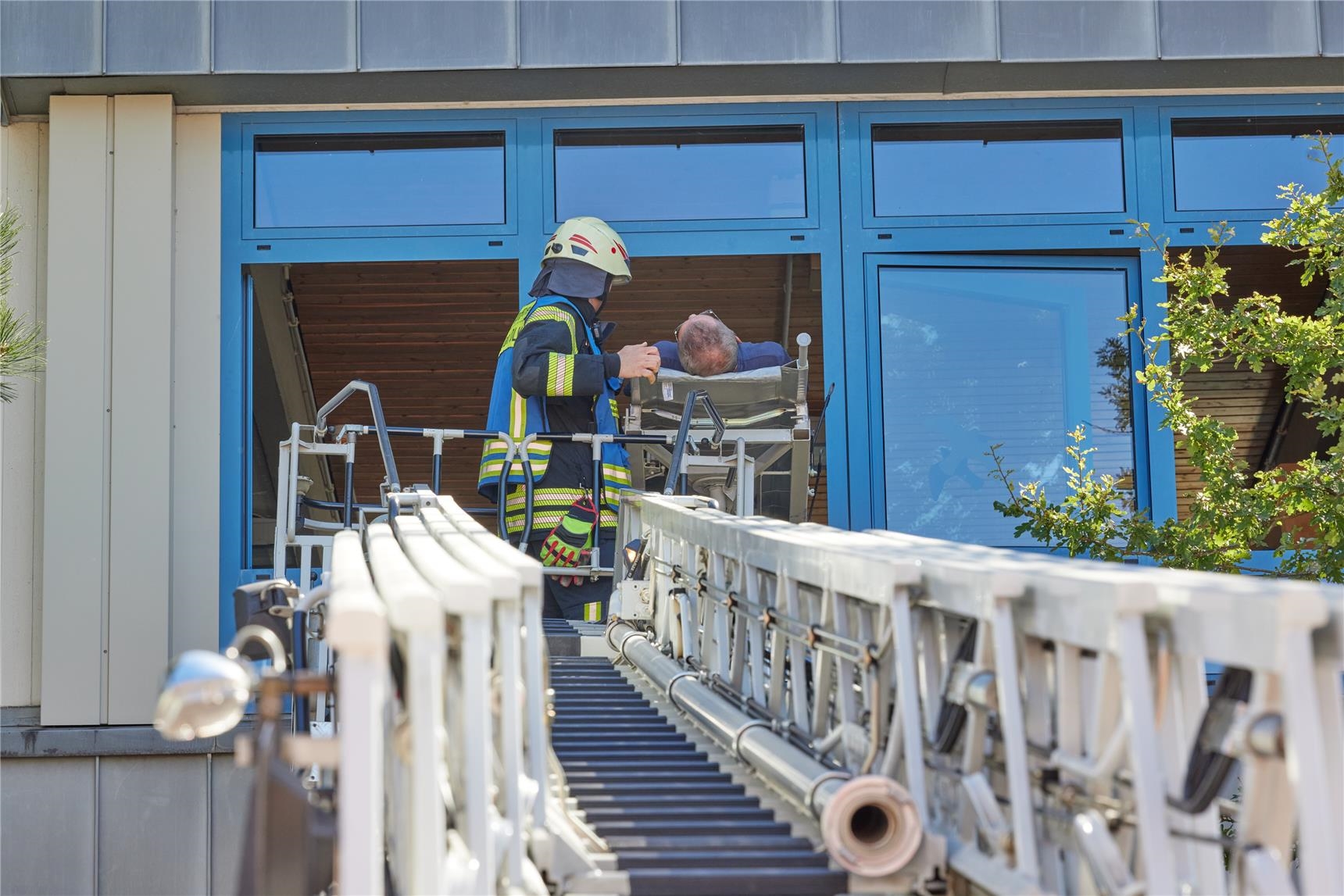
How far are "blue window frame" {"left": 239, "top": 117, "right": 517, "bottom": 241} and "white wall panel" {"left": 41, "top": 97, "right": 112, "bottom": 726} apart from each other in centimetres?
93

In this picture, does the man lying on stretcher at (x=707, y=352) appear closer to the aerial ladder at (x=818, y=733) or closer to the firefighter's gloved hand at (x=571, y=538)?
the firefighter's gloved hand at (x=571, y=538)

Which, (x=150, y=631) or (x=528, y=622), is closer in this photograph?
(x=528, y=622)

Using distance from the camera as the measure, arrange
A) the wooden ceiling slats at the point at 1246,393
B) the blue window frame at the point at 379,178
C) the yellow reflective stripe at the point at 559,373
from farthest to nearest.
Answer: the wooden ceiling slats at the point at 1246,393 < the blue window frame at the point at 379,178 < the yellow reflective stripe at the point at 559,373

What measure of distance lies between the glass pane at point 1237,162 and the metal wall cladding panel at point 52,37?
657 cm

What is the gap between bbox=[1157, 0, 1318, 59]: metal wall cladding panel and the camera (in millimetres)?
9734

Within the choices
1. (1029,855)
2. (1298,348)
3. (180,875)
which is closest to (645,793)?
(1029,855)

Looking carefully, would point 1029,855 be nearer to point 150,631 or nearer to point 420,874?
point 420,874

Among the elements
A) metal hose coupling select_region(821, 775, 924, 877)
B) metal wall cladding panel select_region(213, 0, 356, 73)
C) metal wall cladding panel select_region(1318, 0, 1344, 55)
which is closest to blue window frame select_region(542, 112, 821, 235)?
metal wall cladding panel select_region(213, 0, 356, 73)

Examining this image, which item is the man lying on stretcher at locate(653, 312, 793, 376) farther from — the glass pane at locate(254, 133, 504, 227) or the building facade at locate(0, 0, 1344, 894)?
the glass pane at locate(254, 133, 504, 227)

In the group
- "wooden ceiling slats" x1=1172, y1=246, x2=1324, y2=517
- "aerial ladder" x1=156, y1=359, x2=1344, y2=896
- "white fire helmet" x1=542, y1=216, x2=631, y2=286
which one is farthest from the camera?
"wooden ceiling slats" x1=1172, y1=246, x2=1324, y2=517

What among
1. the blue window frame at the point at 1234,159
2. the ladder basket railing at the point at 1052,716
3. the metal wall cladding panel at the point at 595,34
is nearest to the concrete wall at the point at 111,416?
the metal wall cladding panel at the point at 595,34

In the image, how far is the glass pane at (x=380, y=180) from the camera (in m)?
10.2

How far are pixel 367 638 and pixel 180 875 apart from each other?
6844 millimetres

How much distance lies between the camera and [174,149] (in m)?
10.0
